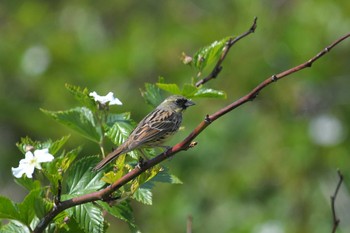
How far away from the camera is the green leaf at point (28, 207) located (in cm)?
229

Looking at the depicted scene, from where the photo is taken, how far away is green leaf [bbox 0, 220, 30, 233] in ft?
8.22

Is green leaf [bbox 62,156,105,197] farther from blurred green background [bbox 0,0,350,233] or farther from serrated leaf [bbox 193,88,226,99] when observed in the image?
blurred green background [bbox 0,0,350,233]

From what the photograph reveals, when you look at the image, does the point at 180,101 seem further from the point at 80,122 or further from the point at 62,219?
the point at 62,219

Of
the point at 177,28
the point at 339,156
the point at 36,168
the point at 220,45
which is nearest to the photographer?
the point at 36,168

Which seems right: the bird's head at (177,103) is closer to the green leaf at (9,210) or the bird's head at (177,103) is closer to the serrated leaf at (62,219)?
the serrated leaf at (62,219)

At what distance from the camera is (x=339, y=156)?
7.08 metres

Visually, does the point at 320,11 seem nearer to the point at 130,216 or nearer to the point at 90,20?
the point at 90,20

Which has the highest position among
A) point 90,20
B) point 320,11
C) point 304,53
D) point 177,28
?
point 90,20

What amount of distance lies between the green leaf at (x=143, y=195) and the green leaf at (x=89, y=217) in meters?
0.15

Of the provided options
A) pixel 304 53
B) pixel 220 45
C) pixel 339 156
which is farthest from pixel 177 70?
pixel 220 45

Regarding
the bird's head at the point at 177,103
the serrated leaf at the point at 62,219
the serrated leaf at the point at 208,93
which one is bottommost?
the serrated leaf at the point at 62,219

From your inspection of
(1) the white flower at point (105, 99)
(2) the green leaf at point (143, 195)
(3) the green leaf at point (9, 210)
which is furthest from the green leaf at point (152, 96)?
(3) the green leaf at point (9, 210)

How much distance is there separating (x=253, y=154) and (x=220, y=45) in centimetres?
465

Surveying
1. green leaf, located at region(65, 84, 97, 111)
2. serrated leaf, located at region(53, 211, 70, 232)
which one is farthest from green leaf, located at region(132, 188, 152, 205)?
green leaf, located at region(65, 84, 97, 111)
